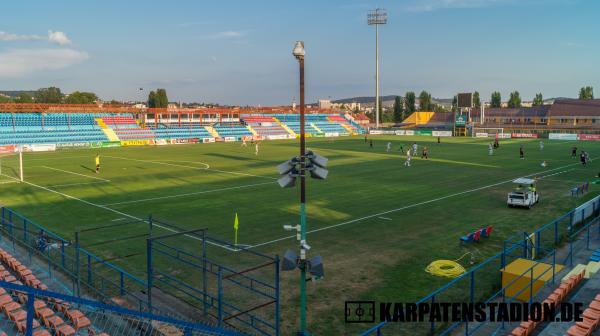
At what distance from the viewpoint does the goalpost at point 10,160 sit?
3862cm

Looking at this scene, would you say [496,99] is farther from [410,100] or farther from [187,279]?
[187,279]

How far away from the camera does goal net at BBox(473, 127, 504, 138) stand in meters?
102

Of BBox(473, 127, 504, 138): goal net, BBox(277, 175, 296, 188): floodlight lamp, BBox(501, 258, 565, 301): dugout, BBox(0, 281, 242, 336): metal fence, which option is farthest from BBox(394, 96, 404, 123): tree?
BBox(0, 281, 242, 336): metal fence

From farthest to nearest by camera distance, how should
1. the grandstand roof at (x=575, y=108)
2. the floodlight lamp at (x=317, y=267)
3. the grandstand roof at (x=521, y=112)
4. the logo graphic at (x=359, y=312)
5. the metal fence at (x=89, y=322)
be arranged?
the grandstand roof at (x=521, y=112)
the grandstand roof at (x=575, y=108)
the logo graphic at (x=359, y=312)
the metal fence at (x=89, y=322)
the floodlight lamp at (x=317, y=267)

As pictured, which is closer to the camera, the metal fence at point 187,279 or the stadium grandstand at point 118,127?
the metal fence at point 187,279

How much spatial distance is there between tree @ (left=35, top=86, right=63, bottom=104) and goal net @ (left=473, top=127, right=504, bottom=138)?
15578 cm

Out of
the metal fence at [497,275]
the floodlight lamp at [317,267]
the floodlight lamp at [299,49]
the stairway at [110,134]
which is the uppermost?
the floodlight lamp at [299,49]

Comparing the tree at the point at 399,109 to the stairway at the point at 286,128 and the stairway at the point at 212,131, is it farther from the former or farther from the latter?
the stairway at the point at 212,131

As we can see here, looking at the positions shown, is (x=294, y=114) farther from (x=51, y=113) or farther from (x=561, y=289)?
(x=561, y=289)

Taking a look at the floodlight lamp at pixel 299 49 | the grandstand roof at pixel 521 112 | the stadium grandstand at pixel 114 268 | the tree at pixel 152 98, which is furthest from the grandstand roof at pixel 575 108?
the floodlight lamp at pixel 299 49

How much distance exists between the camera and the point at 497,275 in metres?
15.9

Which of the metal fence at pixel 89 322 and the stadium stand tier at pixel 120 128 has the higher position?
the stadium stand tier at pixel 120 128

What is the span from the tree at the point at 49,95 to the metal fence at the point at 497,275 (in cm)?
19306

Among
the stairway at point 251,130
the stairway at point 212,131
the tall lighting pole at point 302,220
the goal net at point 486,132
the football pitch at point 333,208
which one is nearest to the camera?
the tall lighting pole at point 302,220
